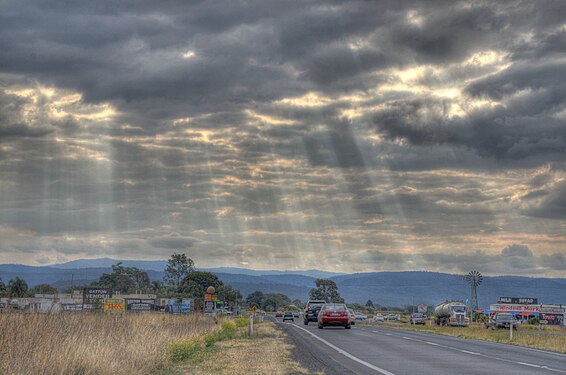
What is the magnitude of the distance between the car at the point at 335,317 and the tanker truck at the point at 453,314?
5099 cm

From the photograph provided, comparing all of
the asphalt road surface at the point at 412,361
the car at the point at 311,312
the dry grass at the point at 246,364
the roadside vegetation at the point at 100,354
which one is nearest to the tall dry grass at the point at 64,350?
the roadside vegetation at the point at 100,354

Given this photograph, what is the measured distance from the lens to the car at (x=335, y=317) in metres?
46.0

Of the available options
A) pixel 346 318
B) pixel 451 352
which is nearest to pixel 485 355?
pixel 451 352

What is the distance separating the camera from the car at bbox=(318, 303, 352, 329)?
46031 mm

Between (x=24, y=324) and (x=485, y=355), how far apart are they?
52.2ft

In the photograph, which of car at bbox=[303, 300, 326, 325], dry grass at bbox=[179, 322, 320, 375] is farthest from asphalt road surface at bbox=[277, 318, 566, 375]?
car at bbox=[303, 300, 326, 325]

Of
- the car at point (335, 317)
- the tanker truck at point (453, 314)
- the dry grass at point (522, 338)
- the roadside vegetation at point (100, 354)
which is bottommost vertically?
the tanker truck at point (453, 314)

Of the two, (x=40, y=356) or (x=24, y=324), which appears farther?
(x=24, y=324)

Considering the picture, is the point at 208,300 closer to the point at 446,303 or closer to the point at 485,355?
the point at 446,303

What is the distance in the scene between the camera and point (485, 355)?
24391 mm

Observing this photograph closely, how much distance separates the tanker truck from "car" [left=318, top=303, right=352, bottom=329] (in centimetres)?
5099

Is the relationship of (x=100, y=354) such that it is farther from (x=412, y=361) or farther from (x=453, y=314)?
(x=453, y=314)

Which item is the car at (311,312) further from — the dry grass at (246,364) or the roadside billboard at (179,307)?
the dry grass at (246,364)

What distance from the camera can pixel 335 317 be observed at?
46.2 metres
